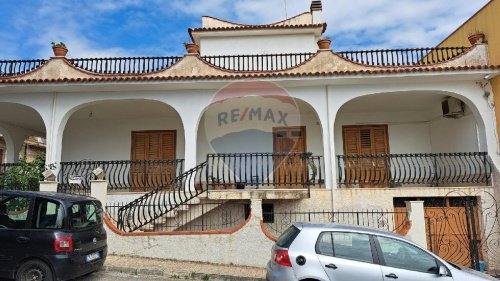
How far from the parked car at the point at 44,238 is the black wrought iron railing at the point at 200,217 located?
296 centimetres

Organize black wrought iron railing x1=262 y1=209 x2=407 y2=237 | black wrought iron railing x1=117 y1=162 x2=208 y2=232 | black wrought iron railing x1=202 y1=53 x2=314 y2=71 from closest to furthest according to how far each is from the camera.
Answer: black wrought iron railing x1=117 y1=162 x2=208 y2=232
black wrought iron railing x1=262 y1=209 x2=407 y2=237
black wrought iron railing x1=202 y1=53 x2=314 y2=71

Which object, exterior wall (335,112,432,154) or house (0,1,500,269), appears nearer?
house (0,1,500,269)

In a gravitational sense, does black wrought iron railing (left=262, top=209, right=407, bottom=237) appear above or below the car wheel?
above

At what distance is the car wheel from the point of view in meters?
5.23

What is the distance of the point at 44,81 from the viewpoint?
A: 9.66 metres

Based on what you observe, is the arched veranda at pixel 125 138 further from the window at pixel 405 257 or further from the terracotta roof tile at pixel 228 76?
the window at pixel 405 257

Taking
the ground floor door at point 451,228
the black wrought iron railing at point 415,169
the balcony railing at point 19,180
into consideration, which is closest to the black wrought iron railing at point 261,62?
the black wrought iron railing at point 415,169

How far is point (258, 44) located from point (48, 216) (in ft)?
36.2

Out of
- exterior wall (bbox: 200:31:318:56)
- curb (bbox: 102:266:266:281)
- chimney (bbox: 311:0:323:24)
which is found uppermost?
chimney (bbox: 311:0:323:24)

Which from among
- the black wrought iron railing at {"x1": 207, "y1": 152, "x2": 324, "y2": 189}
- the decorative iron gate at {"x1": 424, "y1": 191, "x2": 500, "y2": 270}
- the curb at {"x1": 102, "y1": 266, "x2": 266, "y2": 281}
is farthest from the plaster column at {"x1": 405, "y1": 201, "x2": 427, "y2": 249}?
the curb at {"x1": 102, "y1": 266, "x2": 266, "y2": 281}

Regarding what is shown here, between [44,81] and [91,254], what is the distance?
6199mm

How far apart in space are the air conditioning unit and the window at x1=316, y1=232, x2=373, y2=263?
7670 mm

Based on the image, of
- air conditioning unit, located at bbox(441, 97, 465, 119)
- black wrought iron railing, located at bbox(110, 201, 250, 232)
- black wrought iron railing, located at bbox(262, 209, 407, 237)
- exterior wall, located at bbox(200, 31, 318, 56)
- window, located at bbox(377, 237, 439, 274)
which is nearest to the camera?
window, located at bbox(377, 237, 439, 274)

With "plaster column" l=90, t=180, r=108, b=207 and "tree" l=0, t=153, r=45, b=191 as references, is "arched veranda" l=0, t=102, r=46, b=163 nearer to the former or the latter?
"tree" l=0, t=153, r=45, b=191
